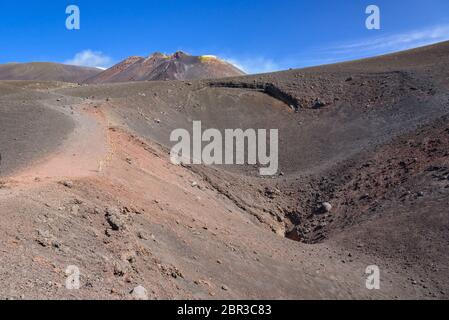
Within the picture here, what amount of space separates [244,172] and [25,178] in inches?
391

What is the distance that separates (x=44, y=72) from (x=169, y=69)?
29.6 meters

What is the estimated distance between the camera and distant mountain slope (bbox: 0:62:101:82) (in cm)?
7862

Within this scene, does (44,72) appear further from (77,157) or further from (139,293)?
(139,293)

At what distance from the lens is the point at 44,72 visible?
81.4 m

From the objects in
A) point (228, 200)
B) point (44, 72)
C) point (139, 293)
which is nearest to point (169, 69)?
point (44, 72)

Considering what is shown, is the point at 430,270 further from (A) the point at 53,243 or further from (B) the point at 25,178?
(B) the point at 25,178

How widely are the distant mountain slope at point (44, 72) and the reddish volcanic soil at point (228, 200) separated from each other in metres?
60.7

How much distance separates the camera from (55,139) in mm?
11812

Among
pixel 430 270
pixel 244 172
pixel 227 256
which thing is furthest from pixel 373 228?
pixel 244 172

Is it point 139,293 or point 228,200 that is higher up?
point 228,200

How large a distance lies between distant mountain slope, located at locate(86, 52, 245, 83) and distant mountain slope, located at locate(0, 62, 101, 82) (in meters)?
6.87

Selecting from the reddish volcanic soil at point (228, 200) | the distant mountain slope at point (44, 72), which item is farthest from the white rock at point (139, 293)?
the distant mountain slope at point (44, 72)

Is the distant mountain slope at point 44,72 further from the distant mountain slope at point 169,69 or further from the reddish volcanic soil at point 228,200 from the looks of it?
the reddish volcanic soil at point 228,200

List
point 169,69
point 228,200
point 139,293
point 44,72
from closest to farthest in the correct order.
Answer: point 139,293, point 228,200, point 169,69, point 44,72
